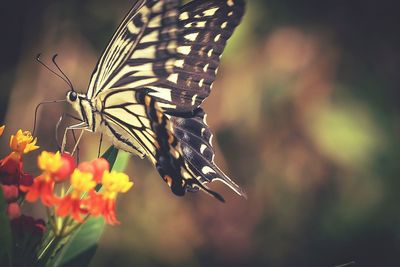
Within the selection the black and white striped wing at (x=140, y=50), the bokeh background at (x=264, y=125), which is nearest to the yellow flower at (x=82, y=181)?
the black and white striped wing at (x=140, y=50)

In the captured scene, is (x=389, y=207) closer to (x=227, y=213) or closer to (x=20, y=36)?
(x=227, y=213)

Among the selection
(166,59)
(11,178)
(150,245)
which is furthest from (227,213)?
(11,178)

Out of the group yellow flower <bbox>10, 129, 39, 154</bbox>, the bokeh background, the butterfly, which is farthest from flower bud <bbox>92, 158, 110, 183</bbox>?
the bokeh background

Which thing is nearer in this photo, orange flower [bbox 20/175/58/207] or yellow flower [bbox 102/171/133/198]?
orange flower [bbox 20/175/58/207]

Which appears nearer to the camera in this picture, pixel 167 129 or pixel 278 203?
pixel 167 129

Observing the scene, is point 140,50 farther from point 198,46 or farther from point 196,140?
point 196,140

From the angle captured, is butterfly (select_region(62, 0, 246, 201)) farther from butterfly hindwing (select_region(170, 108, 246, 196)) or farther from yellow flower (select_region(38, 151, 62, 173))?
yellow flower (select_region(38, 151, 62, 173))
